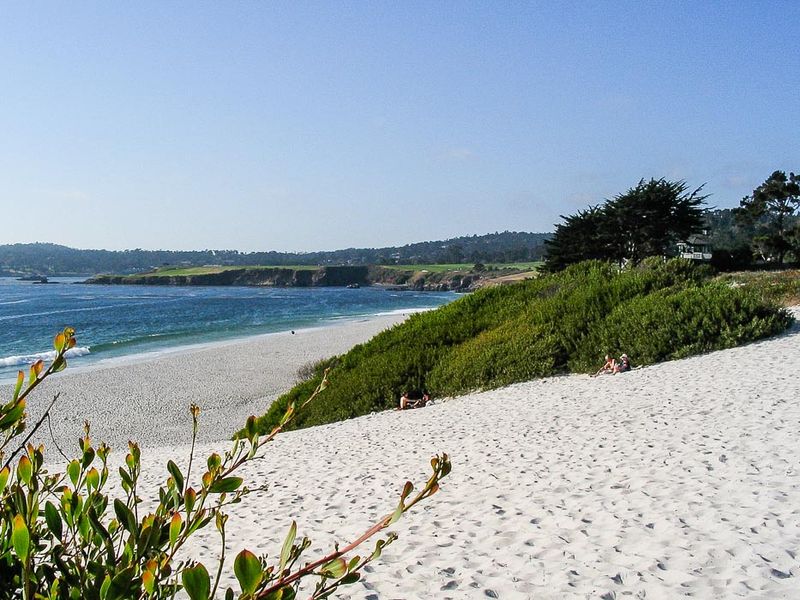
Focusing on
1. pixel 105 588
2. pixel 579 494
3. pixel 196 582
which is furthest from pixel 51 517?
pixel 579 494

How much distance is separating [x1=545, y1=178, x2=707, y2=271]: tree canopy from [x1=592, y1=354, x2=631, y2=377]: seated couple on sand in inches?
1045

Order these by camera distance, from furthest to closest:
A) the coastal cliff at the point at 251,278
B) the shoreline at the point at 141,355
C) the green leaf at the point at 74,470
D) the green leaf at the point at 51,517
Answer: the coastal cliff at the point at 251,278 → the shoreline at the point at 141,355 → the green leaf at the point at 74,470 → the green leaf at the point at 51,517

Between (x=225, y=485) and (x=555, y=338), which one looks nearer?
(x=225, y=485)

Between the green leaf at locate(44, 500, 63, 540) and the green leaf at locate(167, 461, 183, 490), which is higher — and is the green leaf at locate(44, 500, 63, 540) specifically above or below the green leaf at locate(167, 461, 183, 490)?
below

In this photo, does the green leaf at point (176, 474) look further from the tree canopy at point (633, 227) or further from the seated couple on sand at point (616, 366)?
the tree canopy at point (633, 227)

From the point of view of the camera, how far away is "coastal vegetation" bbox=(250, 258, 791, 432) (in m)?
14.7

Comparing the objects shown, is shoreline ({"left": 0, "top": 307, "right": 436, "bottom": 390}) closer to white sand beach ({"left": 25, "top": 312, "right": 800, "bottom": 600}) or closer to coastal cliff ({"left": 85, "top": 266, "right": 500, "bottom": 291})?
white sand beach ({"left": 25, "top": 312, "right": 800, "bottom": 600})

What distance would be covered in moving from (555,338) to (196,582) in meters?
15.1

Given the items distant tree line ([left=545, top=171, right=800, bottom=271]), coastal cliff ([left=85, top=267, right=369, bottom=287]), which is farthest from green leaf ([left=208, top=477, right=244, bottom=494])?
coastal cliff ([left=85, top=267, right=369, bottom=287])

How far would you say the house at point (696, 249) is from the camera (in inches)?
1805

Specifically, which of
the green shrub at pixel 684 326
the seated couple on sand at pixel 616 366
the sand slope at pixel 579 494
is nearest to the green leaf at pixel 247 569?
the sand slope at pixel 579 494

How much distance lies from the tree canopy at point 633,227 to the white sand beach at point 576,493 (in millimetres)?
29574

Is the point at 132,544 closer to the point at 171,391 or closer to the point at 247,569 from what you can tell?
the point at 247,569

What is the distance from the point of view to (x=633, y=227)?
41219mm
